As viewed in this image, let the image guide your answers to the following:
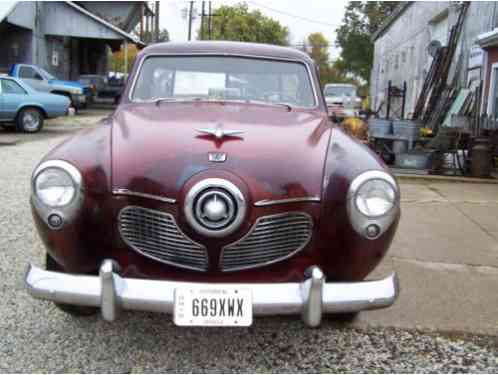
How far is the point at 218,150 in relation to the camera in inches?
98.0

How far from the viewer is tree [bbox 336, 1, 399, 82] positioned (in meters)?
43.7

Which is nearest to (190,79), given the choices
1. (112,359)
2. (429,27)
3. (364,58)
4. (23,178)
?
(112,359)

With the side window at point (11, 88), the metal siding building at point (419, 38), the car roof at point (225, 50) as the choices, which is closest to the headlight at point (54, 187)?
the car roof at point (225, 50)

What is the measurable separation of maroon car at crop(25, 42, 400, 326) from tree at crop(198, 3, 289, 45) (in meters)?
45.5

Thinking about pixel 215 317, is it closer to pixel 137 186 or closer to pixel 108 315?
pixel 108 315

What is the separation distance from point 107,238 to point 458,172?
25.4 ft

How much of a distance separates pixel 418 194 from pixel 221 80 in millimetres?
4288

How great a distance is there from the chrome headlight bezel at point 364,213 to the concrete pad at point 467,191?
4.69 meters

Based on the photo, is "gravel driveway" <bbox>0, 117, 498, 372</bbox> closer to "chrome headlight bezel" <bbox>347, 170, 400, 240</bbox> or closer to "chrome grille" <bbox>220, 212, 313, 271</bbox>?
"chrome grille" <bbox>220, 212, 313, 271</bbox>

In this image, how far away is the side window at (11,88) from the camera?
12.8 metres

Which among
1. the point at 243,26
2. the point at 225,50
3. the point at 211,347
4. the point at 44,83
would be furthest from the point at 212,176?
the point at 243,26

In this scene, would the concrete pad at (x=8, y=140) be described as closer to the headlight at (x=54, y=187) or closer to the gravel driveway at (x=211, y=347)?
the gravel driveway at (x=211, y=347)

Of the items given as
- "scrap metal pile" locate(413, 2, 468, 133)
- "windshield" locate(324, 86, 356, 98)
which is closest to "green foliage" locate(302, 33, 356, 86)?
"windshield" locate(324, 86, 356, 98)

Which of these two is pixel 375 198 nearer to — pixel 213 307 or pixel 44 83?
pixel 213 307
